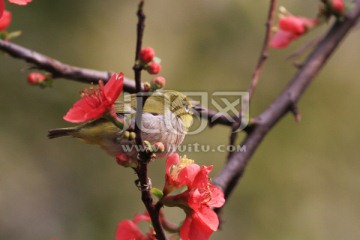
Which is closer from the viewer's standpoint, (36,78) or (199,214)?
(199,214)

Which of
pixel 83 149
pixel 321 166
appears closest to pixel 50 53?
pixel 83 149

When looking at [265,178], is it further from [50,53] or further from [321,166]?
→ [50,53]

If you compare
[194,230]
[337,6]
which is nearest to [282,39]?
[337,6]

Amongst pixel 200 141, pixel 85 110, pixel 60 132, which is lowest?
pixel 200 141

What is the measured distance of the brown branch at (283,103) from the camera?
2.15 m

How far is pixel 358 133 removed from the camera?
5082 mm

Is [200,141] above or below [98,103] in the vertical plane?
below

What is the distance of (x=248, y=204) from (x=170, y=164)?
3.38 m

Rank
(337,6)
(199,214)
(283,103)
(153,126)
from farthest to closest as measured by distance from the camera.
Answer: (337,6), (283,103), (153,126), (199,214)

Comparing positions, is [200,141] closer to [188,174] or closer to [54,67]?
[54,67]

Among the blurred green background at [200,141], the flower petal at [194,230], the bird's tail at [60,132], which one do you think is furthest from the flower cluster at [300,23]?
the blurred green background at [200,141]

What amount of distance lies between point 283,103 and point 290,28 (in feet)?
1.79

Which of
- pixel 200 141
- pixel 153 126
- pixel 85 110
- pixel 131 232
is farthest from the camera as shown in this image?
pixel 200 141

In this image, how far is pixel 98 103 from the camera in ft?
5.02
